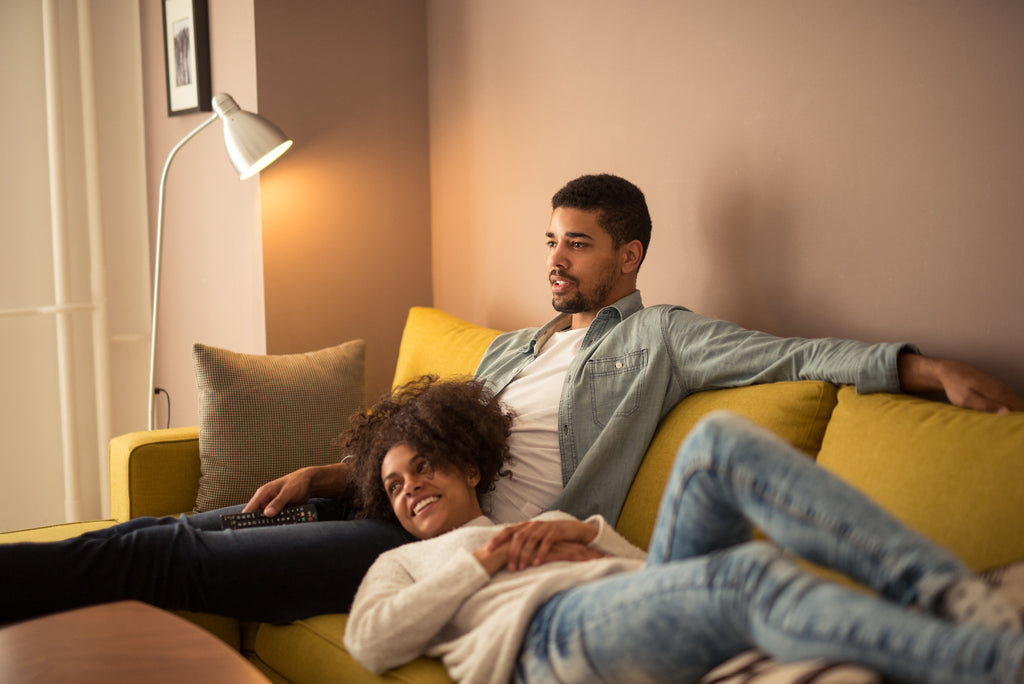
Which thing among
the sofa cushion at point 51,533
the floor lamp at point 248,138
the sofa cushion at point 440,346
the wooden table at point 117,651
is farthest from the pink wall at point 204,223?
the wooden table at point 117,651

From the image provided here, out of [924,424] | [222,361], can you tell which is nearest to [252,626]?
[222,361]

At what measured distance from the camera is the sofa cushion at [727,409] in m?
1.65

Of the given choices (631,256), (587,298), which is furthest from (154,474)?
(631,256)

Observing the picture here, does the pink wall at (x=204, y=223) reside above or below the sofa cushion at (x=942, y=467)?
above

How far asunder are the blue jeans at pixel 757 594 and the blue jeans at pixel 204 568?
557mm

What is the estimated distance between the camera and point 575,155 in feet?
8.42

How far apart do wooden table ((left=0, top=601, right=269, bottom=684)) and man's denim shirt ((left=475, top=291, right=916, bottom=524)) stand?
82cm

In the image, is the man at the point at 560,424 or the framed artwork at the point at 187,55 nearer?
the man at the point at 560,424

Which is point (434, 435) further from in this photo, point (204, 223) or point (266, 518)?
point (204, 223)

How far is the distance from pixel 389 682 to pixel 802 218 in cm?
130

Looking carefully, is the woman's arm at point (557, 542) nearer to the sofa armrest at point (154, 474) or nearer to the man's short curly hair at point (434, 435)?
the man's short curly hair at point (434, 435)

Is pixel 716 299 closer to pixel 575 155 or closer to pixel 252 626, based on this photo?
pixel 575 155

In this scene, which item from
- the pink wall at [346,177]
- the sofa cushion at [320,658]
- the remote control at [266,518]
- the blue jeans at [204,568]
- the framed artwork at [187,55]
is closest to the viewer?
the sofa cushion at [320,658]

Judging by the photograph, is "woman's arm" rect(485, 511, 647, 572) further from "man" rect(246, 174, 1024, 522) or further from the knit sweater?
"man" rect(246, 174, 1024, 522)
